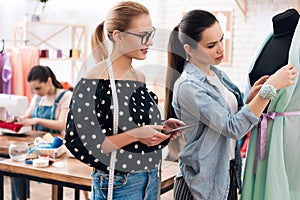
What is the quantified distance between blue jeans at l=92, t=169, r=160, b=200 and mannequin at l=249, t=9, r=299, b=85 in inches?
25.0

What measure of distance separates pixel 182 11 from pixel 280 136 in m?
4.16

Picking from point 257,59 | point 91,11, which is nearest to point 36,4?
point 91,11

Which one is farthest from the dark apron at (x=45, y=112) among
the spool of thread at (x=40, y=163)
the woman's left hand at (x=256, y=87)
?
the woman's left hand at (x=256, y=87)

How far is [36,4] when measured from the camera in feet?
17.8

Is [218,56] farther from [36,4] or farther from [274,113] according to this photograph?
[36,4]

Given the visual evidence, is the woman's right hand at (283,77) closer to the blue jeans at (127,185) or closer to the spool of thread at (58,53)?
the blue jeans at (127,185)

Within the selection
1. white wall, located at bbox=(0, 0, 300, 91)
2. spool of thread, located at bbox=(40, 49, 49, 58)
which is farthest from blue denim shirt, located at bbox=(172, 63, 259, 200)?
spool of thread, located at bbox=(40, 49, 49, 58)

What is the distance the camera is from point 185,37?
5.81 feet

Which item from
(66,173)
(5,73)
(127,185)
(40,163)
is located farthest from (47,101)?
(127,185)

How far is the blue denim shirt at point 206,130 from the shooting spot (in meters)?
1.70

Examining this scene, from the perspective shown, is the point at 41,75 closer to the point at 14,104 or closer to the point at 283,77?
the point at 14,104

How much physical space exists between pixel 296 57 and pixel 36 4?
4.24 metres

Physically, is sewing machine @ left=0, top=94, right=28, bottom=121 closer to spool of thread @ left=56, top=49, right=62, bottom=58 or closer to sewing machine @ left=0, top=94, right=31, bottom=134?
sewing machine @ left=0, top=94, right=31, bottom=134

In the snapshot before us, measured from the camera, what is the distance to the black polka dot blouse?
146 centimetres
